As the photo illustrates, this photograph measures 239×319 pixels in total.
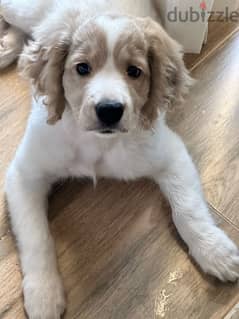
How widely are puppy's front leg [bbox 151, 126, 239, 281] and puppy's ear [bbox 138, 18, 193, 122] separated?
251 mm

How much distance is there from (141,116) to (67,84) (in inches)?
10.3

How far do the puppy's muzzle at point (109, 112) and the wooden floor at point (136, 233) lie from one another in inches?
20.7

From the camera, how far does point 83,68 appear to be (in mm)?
1632

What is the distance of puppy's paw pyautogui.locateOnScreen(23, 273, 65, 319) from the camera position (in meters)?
1.78

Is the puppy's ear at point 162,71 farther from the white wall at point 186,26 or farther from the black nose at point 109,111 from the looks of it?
the white wall at point 186,26

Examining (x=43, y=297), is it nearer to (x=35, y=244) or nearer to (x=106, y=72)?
(x=35, y=244)

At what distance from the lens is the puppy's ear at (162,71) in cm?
169

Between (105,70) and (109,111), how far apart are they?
0.43ft

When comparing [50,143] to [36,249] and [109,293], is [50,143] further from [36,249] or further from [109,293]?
[109,293]

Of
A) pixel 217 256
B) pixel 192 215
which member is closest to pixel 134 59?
pixel 192 215

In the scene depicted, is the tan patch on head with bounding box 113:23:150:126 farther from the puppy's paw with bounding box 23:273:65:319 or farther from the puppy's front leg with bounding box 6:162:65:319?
the puppy's paw with bounding box 23:273:65:319

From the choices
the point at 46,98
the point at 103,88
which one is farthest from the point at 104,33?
the point at 46,98

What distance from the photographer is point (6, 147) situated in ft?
7.22

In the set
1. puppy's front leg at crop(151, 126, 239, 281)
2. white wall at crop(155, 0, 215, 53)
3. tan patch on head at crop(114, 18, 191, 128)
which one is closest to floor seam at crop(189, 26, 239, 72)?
white wall at crop(155, 0, 215, 53)
